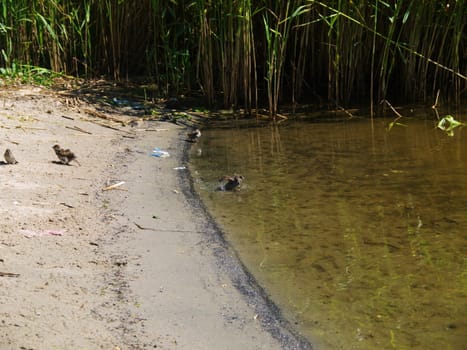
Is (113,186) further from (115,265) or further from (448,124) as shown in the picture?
(448,124)

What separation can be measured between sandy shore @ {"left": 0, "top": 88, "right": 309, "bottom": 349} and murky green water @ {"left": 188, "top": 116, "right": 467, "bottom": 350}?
0.64 feet

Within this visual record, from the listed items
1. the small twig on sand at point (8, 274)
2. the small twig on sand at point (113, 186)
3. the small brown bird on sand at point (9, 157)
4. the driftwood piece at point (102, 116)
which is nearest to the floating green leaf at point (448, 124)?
the driftwood piece at point (102, 116)

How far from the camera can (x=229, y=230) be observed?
452 centimetres

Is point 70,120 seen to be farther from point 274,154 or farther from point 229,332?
point 229,332

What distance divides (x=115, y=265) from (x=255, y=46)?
5562mm

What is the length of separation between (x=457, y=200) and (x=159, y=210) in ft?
6.15

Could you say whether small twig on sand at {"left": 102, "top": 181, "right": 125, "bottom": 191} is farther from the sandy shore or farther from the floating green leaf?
the floating green leaf

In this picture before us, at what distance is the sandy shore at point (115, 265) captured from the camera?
298cm

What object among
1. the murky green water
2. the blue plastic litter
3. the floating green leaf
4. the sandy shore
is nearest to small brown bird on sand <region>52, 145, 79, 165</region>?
the sandy shore

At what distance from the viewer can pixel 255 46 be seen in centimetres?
887

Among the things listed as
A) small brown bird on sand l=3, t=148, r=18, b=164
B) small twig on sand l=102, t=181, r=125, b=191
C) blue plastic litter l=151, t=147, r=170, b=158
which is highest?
small brown bird on sand l=3, t=148, r=18, b=164

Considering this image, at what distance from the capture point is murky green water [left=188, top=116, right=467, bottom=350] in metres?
3.36

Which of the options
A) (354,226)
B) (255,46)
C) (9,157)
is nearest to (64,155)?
(9,157)

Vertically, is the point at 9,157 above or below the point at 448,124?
above
